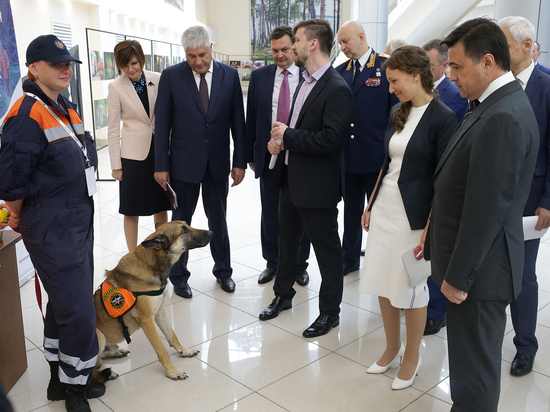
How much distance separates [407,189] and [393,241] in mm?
272

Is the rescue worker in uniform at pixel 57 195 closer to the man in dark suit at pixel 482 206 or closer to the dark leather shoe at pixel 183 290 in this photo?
the dark leather shoe at pixel 183 290

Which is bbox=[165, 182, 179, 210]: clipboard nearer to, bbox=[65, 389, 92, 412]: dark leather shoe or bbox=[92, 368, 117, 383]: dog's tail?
bbox=[92, 368, 117, 383]: dog's tail

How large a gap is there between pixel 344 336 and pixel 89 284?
5.32ft

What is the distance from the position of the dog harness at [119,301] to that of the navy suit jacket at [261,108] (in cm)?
150

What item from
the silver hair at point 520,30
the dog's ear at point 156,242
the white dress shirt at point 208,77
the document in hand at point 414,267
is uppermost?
the silver hair at point 520,30

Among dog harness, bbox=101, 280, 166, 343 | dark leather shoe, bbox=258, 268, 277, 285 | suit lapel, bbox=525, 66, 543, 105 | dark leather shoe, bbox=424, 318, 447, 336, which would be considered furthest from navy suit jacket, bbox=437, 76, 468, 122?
dog harness, bbox=101, 280, 166, 343

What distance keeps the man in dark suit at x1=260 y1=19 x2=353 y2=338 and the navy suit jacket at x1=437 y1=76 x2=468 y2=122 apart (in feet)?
2.64

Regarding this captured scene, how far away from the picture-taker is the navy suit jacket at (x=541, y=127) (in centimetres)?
243

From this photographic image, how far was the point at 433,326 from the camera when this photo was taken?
10.2 ft

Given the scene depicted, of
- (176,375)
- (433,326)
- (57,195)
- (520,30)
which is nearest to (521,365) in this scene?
(433,326)

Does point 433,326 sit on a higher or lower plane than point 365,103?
lower

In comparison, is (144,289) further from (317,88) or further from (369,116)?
(369,116)

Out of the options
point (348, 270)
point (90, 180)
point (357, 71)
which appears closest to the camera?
point (90, 180)

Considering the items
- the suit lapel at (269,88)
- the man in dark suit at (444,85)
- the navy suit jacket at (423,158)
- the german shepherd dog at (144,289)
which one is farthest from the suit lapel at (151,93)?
the navy suit jacket at (423,158)
